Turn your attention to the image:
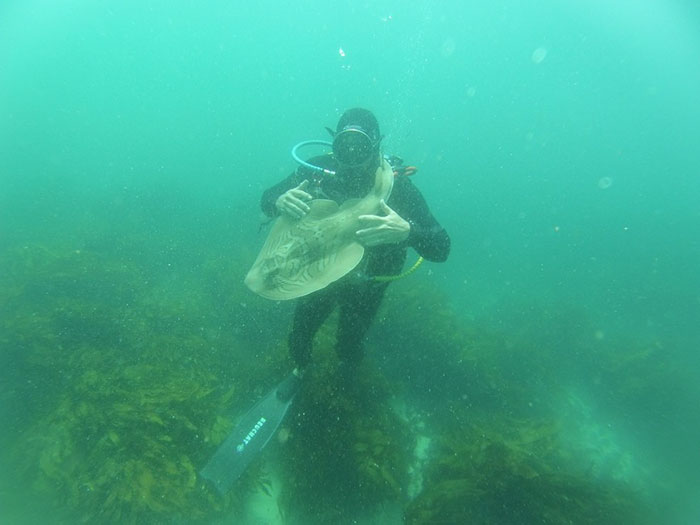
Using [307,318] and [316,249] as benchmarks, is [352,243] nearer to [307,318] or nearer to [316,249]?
[316,249]

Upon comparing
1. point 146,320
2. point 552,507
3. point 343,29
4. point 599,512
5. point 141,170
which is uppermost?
point 343,29

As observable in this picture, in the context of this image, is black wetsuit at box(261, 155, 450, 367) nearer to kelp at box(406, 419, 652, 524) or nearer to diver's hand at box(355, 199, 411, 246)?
diver's hand at box(355, 199, 411, 246)

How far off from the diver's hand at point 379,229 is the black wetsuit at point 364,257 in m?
0.38

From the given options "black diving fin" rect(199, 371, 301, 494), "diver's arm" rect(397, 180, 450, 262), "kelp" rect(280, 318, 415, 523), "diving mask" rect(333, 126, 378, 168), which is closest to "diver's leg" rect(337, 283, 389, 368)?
"kelp" rect(280, 318, 415, 523)

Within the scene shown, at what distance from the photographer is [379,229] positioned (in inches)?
109

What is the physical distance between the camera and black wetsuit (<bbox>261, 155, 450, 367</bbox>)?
344 cm

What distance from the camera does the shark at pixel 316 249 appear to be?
9.38 ft

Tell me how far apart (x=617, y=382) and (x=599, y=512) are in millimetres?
8252

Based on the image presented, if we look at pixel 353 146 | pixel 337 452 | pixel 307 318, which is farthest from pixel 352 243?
pixel 337 452


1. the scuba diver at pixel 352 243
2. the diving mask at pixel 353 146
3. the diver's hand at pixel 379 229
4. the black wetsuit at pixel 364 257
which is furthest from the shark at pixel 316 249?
the black wetsuit at pixel 364 257

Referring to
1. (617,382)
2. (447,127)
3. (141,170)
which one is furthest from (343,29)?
(617,382)

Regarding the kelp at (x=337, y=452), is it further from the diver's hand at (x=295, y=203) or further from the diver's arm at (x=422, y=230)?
the diver's hand at (x=295, y=203)

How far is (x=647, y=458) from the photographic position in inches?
349

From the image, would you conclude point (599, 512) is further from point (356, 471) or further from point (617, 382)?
point (617, 382)
